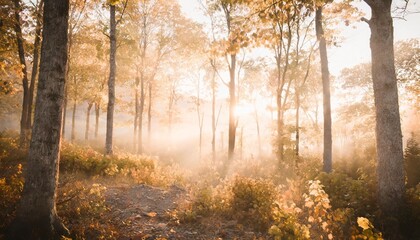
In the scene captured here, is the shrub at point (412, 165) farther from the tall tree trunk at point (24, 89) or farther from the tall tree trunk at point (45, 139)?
the tall tree trunk at point (24, 89)

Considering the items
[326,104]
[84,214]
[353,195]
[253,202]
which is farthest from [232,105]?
[84,214]

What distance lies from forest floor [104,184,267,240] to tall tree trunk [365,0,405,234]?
344 centimetres

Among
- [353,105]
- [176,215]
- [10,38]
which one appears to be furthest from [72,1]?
[353,105]

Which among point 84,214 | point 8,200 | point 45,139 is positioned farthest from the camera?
point 84,214

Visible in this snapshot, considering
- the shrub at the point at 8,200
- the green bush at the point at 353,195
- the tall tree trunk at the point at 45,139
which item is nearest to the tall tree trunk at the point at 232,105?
the green bush at the point at 353,195

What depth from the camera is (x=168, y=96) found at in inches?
1441

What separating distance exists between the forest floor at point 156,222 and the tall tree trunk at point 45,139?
157 cm

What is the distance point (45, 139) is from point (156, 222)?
11.1 ft

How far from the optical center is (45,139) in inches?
196

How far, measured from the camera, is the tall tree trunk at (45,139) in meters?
4.95

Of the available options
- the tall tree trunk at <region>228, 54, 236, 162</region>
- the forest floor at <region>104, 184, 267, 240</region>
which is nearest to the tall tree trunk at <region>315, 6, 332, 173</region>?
the tall tree trunk at <region>228, 54, 236, 162</region>

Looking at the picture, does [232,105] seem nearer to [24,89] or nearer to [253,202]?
[253,202]

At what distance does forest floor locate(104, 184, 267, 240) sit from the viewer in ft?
20.1

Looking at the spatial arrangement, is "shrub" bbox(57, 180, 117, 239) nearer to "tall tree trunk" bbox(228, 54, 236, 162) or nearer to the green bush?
the green bush
